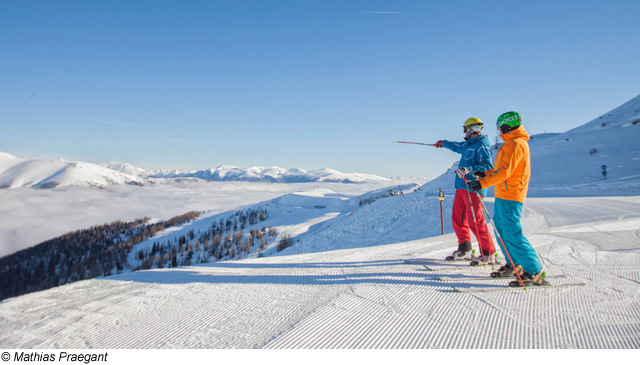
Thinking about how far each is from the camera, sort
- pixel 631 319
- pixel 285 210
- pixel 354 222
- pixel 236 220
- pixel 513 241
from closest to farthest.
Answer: pixel 631 319
pixel 513 241
pixel 354 222
pixel 285 210
pixel 236 220

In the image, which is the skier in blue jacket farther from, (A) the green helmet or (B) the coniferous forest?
(B) the coniferous forest

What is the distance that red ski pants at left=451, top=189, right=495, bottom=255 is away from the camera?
4461 millimetres

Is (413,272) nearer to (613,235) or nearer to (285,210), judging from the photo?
(613,235)

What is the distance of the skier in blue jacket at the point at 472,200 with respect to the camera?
4449mm

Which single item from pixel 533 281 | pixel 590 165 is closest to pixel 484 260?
pixel 533 281

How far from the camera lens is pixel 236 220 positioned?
66.8 meters

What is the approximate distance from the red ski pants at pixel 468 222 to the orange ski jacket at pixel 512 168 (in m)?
1.12

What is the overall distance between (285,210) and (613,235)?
191 feet

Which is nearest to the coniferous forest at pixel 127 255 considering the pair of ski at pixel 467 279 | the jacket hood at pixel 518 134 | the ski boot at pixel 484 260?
the pair of ski at pixel 467 279

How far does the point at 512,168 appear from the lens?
327 centimetres

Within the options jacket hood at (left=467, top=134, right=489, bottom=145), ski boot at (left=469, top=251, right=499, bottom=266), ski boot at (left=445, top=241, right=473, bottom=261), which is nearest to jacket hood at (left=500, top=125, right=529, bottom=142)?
jacket hood at (left=467, top=134, right=489, bottom=145)

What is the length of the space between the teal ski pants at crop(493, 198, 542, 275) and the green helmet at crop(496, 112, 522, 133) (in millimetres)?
956

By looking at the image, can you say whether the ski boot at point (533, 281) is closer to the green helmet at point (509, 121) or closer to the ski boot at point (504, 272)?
the ski boot at point (504, 272)
